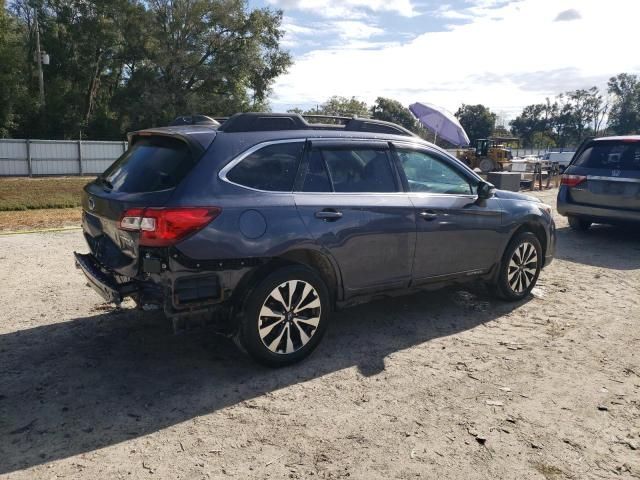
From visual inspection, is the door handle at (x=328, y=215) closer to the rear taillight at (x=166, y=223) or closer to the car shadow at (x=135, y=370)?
the rear taillight at (x=166, y=223)

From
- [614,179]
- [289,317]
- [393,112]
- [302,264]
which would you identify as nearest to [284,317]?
[289,317]

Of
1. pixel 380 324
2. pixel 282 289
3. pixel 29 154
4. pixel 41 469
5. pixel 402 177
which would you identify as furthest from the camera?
pixel 29 154

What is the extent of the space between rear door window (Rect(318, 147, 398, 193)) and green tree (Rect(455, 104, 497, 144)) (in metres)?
83.2

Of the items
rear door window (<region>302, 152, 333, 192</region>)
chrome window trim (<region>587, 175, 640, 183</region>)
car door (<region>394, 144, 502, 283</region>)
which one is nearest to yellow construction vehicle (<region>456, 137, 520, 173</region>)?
chrome window trim (<region>587, 175, 640, 183</region>)

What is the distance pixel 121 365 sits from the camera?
4.03 metres

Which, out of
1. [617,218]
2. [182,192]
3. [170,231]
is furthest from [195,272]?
[617,218]

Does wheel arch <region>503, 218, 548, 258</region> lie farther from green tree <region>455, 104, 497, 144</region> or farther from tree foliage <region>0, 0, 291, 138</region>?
green tree <region>455, 104, 497, 144</region>

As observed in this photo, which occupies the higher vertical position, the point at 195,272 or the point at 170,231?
the point at 170,231

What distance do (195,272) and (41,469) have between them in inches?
53.7

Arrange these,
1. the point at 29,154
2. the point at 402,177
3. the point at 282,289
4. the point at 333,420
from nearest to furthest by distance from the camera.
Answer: the point at 333,420 < the point at 282,289 < the point at 402,177 < the point at 29,154

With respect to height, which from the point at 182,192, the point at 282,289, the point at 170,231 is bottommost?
the point at 282,289

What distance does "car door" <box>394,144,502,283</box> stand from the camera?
187 inches

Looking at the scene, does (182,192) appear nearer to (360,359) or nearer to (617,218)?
(360,359)

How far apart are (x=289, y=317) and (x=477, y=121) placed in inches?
3404
